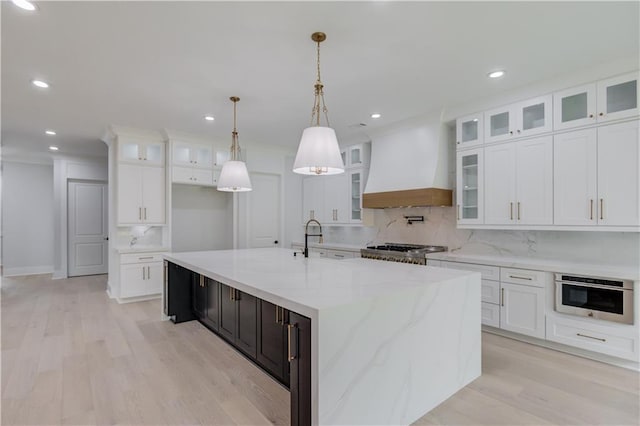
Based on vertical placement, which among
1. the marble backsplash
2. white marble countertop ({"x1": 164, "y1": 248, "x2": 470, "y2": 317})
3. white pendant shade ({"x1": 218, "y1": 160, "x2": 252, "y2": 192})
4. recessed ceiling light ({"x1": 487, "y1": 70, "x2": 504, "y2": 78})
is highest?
recessed ceiling light ({"x1": 487, "y1": 70, "x2": 504, "y2": 78})

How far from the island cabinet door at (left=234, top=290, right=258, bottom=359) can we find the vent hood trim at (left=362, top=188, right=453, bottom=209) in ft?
8.61

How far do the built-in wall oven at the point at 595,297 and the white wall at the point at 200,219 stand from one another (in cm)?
502

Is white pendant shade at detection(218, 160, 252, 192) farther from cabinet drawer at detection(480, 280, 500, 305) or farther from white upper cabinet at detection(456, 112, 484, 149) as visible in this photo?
cabinet drawer at detection(480, 280, 500, 305)

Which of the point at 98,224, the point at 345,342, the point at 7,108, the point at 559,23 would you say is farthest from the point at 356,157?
the point at 98,224

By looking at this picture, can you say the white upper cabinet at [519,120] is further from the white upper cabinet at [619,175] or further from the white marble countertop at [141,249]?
the white marble countertop at [141,249]

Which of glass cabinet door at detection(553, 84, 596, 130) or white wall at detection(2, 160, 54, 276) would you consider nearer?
glass cabinet door at detection(553, 84, 596, 130)

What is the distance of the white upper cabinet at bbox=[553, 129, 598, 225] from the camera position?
3.03 m

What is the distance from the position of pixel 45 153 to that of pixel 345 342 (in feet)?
25.9

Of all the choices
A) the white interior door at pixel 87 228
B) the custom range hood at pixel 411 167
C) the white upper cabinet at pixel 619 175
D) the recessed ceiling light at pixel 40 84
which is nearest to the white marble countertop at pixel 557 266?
the white upper cabinet at pixel 619 175

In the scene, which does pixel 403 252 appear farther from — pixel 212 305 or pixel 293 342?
pixel 293 342

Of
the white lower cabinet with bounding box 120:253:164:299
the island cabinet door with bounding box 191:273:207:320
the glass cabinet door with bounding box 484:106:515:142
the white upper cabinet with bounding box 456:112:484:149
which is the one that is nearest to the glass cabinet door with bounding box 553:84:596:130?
the glass cabinet door with bounding box 484:106:515:142

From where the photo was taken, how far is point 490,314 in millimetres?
3549

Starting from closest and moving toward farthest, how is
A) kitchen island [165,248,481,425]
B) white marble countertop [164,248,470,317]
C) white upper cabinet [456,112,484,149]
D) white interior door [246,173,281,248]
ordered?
1. kitchen island [165,248,481,425]
2. white marble countertop [164,248,470,317]
3. white upper cabinet [456,112,484,149]
4. white interior door [246,173,281,248]

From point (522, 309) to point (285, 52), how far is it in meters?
3.29
